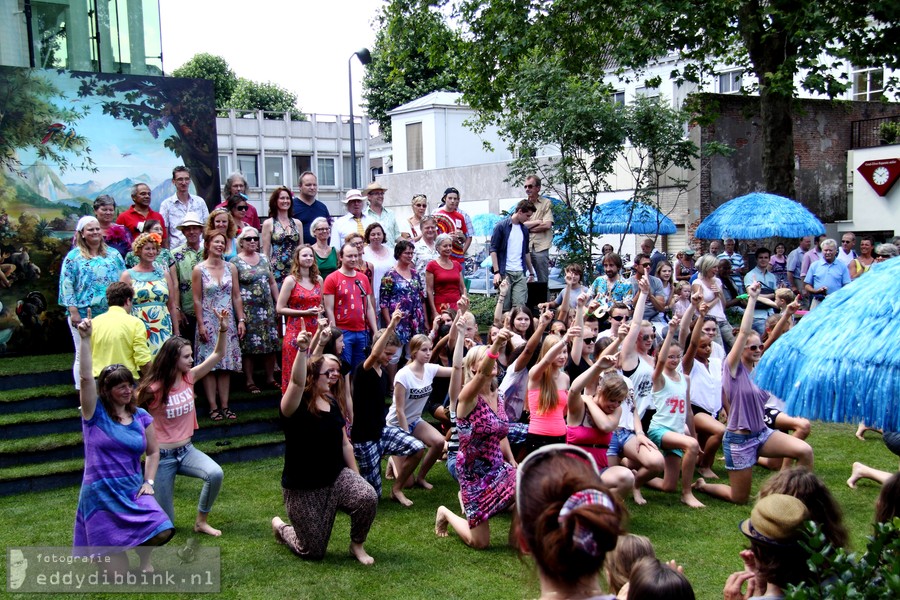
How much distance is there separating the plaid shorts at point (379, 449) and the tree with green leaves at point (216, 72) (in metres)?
53.3

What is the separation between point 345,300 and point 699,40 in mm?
9875

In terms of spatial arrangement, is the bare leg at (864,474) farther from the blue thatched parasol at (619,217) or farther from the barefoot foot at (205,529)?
the blue thatched parasol at (619,217)

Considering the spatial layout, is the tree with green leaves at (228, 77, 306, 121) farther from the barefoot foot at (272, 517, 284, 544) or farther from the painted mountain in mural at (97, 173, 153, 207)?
the barefoot foot at (272, 517, 284, 544)

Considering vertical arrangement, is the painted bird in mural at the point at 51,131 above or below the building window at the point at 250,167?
below

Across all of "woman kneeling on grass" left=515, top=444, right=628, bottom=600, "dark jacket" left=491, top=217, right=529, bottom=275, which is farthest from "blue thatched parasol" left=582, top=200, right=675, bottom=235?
"woman kneeling on grass" left=515, top=444, right=628, bottom=600

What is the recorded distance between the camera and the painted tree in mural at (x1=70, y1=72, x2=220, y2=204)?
1205cm

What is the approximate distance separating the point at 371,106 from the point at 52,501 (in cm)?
4073

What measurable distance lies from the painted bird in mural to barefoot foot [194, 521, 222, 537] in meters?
6.86

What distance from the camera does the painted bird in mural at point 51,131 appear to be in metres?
11.5

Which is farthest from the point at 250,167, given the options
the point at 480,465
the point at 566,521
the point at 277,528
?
the point at 566,521

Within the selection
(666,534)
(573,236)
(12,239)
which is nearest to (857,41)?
(573,236)

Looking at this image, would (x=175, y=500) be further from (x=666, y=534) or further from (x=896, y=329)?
(x=896, y=329)

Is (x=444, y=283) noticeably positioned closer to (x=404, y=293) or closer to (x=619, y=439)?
(x=404, y=293)

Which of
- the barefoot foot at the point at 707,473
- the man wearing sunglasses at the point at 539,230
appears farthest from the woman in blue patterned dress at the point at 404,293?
the barefoot foot at the point at 707,473
